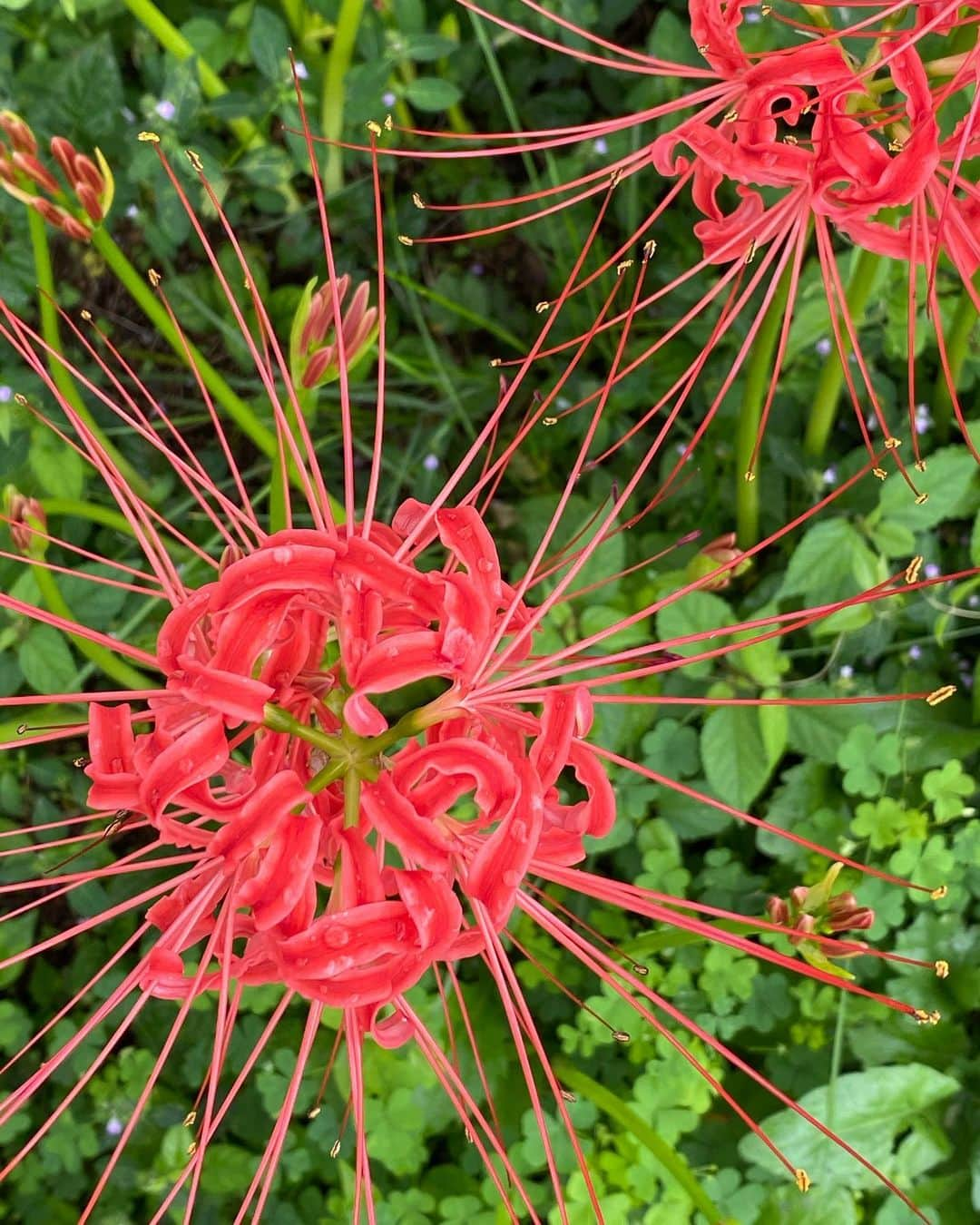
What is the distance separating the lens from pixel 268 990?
1326mm

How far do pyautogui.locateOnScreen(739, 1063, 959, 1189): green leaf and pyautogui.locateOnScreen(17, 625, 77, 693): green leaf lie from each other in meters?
0.96

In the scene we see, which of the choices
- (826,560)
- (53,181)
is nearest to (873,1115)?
(826,560)

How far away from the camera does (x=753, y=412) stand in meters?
1.20

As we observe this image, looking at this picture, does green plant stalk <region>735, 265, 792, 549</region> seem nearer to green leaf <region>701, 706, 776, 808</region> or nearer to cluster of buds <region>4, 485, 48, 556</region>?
green leaf <region>701, 706, 776, 808</region>

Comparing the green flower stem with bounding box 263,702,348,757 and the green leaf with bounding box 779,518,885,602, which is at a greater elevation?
the green flower stem with bounding box 263,702,348,757

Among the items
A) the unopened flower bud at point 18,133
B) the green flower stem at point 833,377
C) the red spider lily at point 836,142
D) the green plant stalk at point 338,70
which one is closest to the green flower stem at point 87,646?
the unopened flower bud at point 18,133

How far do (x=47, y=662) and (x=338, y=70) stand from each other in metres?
0.84

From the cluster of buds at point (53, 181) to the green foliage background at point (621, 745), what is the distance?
233 millimetres

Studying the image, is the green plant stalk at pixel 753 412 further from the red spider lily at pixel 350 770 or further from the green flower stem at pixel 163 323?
the green flower stem at pixel 163 323

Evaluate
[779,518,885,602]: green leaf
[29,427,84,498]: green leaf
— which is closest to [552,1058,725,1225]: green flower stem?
[779,518,885,602]: green leaf

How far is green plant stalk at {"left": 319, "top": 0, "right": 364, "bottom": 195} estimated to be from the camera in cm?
131

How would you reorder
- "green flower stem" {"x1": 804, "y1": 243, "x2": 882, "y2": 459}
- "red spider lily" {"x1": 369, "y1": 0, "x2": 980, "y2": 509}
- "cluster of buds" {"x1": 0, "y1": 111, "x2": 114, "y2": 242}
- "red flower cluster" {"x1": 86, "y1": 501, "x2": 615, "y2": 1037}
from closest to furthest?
"red flower cluster" {"x1": 86, "y1": 501, "x2": 615, "y2": 1037}, "red spider lily" {"x1": 369, "y1": 0, "x2": 980, "y2": 509}, "cluster of buds" {"x1": 0, "y1": 111, "x2": 114, "y2": 242}, "green flower stem" {"x1": 804, "y1": 243, "x2": 882, "y2": 459}

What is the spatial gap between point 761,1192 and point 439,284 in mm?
1284

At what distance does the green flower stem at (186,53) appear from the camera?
1252 mm
